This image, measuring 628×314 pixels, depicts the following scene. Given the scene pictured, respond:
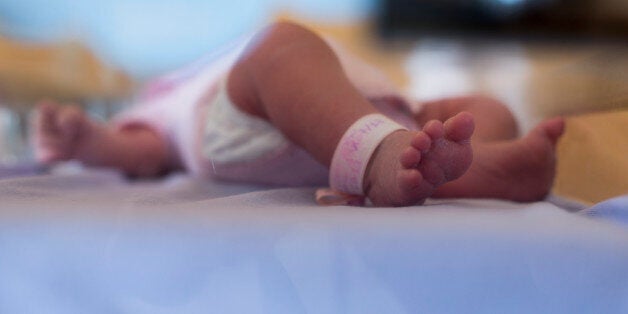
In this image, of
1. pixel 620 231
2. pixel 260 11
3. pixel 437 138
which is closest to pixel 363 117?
pixel 437 138

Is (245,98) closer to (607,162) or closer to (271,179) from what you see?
(271,179)

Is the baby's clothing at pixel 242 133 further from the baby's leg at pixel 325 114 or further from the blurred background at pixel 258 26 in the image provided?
the blurred background at pixel 258 26

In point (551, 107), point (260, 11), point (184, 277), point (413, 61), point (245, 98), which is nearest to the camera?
point (184, 277)

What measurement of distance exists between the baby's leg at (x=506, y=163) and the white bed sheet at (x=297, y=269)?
0.59 ft

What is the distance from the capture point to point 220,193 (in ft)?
1.71

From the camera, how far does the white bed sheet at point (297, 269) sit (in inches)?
12.2

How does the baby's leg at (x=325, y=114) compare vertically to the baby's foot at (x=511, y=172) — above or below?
above

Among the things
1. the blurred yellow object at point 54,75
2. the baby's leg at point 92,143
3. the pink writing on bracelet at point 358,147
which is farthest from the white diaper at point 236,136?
the blurred yellow object at point 54,75

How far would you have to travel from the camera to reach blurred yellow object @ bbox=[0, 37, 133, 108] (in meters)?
1.36

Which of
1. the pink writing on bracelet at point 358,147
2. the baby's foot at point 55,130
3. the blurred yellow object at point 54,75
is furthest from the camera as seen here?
the blurred yellow object at point 54,75

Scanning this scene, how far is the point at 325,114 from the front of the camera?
1.51 ft

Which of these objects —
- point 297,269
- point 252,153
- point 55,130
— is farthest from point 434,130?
point 55,130

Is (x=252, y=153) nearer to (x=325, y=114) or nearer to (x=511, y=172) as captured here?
(x=325, y=114)

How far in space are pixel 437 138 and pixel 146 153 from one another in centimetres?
60
